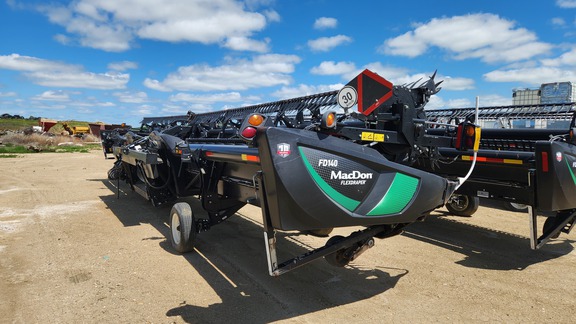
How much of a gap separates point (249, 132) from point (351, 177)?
2.76ft

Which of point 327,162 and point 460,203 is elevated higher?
point 327,162

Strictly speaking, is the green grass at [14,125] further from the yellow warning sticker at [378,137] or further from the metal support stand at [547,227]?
the metal support stand at [547,227]

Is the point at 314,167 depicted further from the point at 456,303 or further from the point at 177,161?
the point at 177,161

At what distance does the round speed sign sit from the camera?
3446mm

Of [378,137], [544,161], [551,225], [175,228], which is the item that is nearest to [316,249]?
[378,137]

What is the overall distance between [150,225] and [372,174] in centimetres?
477

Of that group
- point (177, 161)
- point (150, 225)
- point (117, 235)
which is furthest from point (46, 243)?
point (177, 161)

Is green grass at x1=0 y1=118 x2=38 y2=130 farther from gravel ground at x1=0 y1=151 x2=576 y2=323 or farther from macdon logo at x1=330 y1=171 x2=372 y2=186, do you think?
macdon logo at x1=330 y1=171 x2=372 y2=186

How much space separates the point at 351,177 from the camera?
300 centimetres

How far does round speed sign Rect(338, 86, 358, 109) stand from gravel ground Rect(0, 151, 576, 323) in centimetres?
182

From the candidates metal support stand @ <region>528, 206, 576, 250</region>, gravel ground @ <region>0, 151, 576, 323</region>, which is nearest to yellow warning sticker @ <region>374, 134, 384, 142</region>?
gravel ground @ <region>0, 151, 576, 323</region>

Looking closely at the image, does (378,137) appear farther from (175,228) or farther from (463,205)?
(463,205)

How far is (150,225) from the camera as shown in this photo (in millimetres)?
6672

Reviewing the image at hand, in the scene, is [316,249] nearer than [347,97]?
Yes
